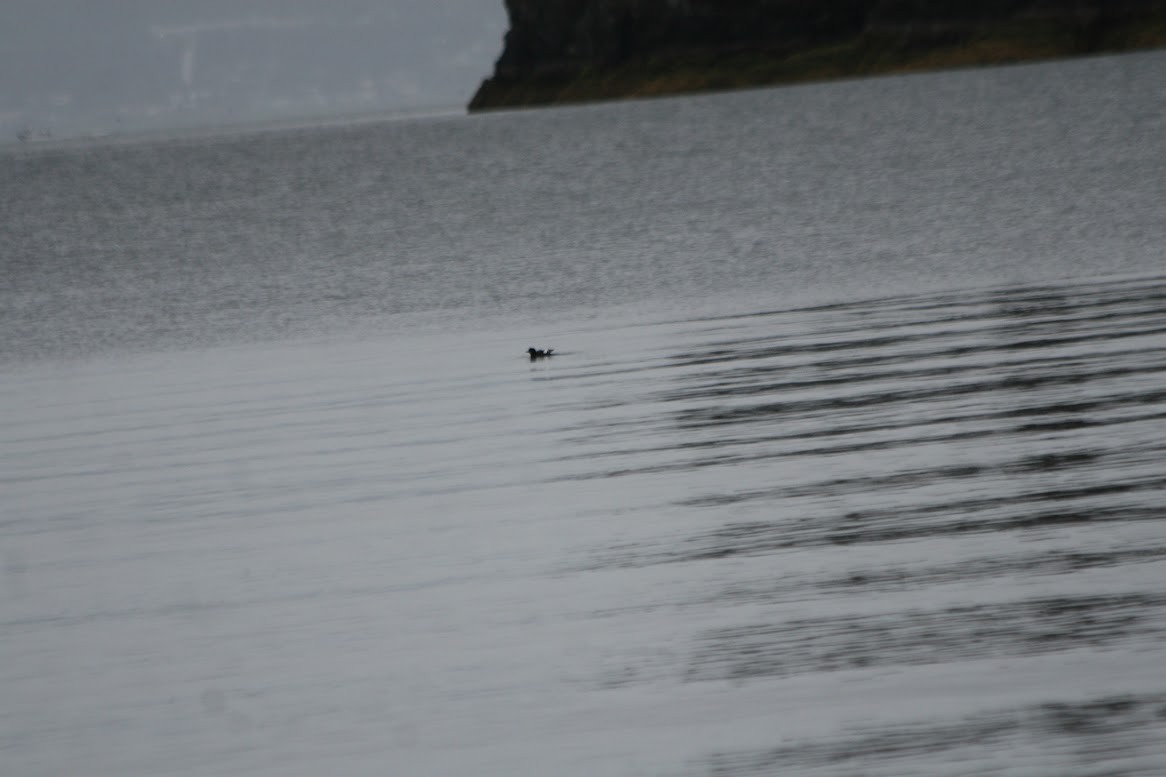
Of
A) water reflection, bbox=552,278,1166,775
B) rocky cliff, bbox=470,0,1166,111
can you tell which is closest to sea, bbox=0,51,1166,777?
water reflection, bbox=552,278,1166,775

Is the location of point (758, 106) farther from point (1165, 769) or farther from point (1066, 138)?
point (1165, 769)

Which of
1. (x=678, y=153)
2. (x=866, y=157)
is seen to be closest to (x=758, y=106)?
(x=678, y=153)

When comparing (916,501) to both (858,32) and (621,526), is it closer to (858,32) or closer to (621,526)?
(621,526)

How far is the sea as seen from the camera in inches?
321

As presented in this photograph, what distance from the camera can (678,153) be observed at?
94.2 m

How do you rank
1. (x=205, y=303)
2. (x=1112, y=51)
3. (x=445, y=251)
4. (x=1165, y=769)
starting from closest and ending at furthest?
(x=1165, y=769) → (x=205, y=303) → (x=445, y=251) → (x=1112, y=51)

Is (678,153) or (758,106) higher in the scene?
(758,106)

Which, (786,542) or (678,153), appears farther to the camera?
(678,153)

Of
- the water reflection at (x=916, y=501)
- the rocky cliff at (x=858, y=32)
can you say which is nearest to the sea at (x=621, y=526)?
the water reflection at (x=916, y=501)

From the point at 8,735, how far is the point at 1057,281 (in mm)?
18935

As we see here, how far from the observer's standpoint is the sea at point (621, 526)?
8164 millimetres

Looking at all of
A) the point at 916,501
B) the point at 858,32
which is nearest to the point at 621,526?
the point at 916,501

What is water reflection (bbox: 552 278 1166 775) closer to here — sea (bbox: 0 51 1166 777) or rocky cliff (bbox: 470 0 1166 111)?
sea (bbox: 0 51 1166 777)

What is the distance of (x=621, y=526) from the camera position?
1217cm
